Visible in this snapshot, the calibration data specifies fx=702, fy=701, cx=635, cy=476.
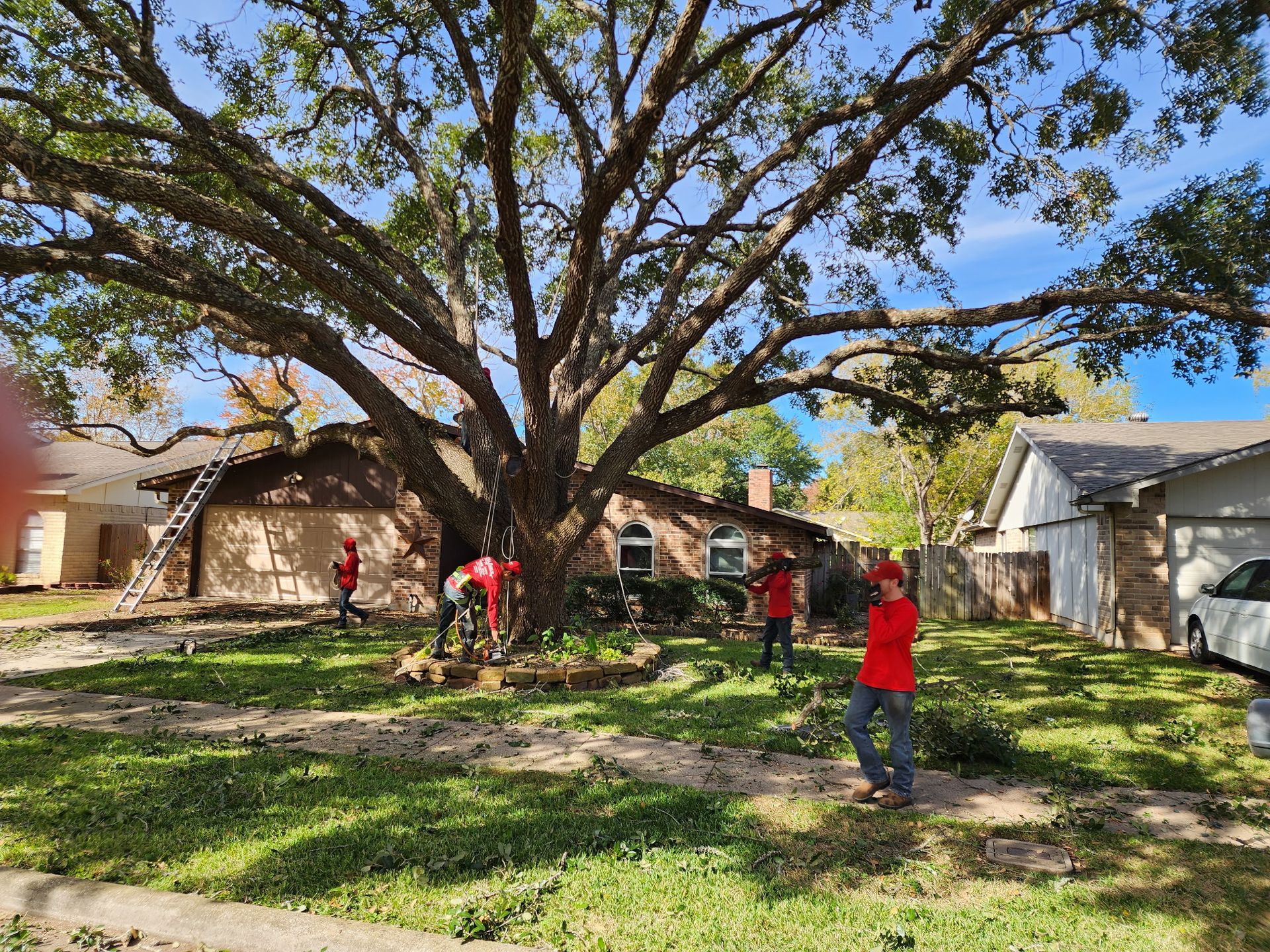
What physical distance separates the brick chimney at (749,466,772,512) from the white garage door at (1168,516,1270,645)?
980 centimetres

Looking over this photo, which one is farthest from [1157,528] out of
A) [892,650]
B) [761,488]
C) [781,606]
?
[892,650]

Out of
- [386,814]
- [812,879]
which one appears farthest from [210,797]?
[812,879]

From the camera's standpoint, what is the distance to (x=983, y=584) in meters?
18.9

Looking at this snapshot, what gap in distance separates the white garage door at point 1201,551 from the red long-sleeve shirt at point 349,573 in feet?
49.4

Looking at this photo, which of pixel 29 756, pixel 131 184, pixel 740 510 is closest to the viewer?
pixel 29 756

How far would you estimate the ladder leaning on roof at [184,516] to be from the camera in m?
16.1

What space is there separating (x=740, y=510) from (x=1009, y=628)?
22.4ft

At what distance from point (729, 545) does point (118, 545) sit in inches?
739

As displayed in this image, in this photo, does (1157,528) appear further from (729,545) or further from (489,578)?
(489,578)

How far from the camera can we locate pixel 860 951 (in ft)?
10.9

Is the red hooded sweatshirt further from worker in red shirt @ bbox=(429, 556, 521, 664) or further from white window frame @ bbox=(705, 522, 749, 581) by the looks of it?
white window frame @ bbox=(705, 522, 749, 581)

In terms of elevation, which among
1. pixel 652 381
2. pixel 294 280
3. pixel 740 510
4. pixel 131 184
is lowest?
pixel 740 510

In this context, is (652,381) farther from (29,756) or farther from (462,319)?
(29,756)

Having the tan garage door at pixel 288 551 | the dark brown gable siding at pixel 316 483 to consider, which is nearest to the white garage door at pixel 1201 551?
the dark brown gable siding at pixel 316 483
